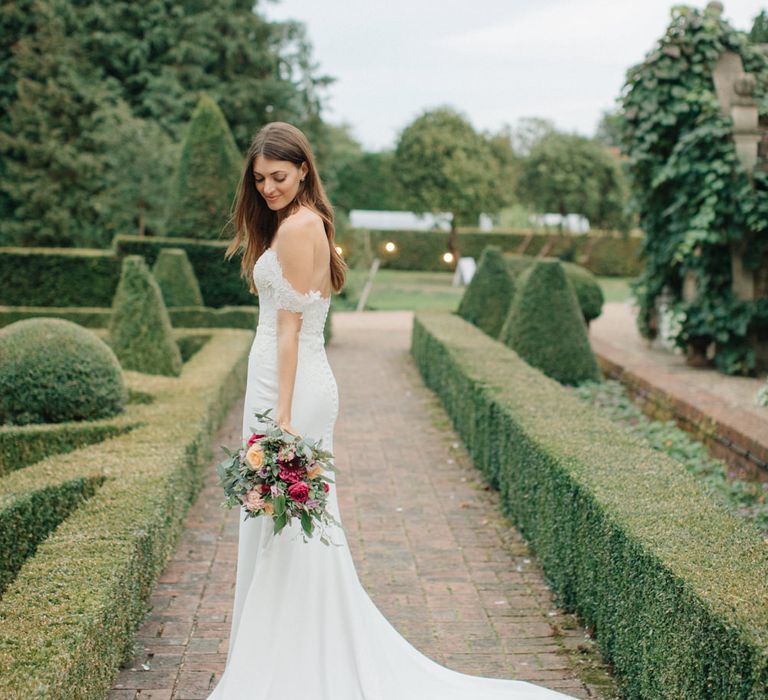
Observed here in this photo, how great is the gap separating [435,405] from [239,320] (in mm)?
4616

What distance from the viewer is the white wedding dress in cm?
326

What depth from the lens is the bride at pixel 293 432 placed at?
315 centimetres

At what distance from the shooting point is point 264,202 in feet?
10.9

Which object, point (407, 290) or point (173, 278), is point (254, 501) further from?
point (407, 290)

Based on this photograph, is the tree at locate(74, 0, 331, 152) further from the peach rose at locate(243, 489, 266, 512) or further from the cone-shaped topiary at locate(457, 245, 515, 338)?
the peach rose at locate(243, 489, 266, 512)

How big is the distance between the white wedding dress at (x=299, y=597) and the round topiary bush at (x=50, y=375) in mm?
3468

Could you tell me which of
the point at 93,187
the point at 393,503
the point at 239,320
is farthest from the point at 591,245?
the point at 393,503

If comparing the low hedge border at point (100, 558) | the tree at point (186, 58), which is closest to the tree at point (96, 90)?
the tree at point (186, 58)

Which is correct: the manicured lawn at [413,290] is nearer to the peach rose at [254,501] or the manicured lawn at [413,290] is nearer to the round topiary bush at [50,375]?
the round topiary bush at [50,375]

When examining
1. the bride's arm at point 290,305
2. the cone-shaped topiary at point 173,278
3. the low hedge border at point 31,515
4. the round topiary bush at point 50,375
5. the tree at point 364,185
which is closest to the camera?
the bride's arm at point 290,305

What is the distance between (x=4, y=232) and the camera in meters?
27.2

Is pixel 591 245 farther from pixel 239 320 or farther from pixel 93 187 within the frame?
pixel 239 320

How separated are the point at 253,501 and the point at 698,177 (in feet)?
30.5

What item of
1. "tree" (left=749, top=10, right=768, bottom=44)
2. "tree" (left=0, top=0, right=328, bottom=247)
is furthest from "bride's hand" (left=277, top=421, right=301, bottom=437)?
"tree" (left=0, top=0, right=328, bottom=247)
